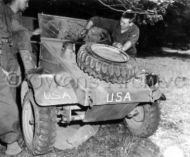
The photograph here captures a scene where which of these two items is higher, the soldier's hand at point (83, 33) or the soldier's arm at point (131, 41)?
the soldier's hand at point (83, 33)

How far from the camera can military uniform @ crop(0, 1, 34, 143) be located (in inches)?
153

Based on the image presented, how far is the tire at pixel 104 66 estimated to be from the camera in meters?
3.95

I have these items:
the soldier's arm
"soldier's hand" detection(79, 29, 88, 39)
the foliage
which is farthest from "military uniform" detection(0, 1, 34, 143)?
the foliage

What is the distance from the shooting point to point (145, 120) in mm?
4691

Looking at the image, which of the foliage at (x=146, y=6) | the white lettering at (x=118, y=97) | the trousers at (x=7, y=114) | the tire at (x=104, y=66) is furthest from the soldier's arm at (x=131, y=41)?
the trousers at (x=7, y=114)

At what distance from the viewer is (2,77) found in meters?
3.89

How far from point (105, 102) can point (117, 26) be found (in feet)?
7.71

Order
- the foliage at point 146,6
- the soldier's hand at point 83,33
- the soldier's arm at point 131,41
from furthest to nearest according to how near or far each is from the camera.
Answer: the foliage at point 146,6 < the soldier's arm at point 131,41 < the soldier's hand at point 83,33

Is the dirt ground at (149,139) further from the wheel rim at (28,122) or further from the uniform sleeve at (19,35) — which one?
the uniform sleeve at (19,35)

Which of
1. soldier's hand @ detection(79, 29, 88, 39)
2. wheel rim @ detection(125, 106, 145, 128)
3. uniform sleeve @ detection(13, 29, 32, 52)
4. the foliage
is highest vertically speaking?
the foliage

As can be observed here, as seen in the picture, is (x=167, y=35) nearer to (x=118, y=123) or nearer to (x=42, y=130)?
(x=118, y=123)

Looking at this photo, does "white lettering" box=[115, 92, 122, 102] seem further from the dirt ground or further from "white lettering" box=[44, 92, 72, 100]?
the dirt ground

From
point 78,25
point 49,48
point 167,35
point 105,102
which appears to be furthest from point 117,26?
point 167,35

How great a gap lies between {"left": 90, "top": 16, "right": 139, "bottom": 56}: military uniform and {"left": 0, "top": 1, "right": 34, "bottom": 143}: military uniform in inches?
74.4
